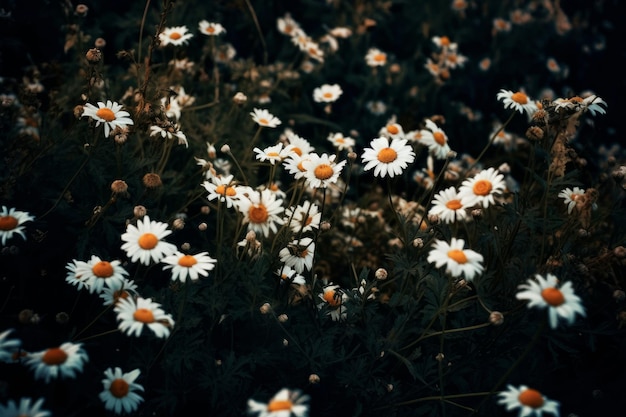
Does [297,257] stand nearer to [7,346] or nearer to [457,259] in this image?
[457,259]

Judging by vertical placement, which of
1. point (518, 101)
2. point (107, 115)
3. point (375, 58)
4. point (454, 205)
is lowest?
point (454, 205)

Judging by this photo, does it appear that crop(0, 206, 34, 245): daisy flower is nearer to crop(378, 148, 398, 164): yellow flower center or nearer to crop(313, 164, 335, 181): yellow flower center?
crop(313, 164, 335, 181): yellow flower center

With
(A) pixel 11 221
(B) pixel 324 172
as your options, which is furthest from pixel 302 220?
(A) pixel 11 221

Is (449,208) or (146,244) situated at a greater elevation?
(449,208)

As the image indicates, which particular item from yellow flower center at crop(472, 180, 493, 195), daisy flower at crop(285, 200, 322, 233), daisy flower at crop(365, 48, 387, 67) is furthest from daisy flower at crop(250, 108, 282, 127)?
daisy flower at crop(365, 48, 387, 67)

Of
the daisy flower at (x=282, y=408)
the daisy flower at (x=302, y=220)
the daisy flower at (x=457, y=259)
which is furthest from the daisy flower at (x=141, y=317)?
the daisy flower at (x=457, y=259)
